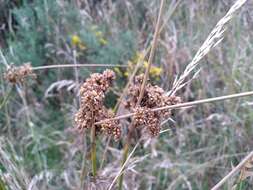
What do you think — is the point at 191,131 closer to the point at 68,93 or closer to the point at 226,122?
the point at 226,122

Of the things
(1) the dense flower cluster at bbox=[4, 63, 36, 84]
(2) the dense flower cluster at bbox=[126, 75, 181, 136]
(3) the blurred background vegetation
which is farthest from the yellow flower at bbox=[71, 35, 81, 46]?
(2) the dense flower cluster at bbox=[126, 75, 181, 136]

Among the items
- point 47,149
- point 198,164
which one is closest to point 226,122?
point 198,164

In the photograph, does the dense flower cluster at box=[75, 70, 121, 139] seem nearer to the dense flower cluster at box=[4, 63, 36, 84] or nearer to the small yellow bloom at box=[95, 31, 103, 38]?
the dense flower cluster at box=[4, 63, 36, 84]

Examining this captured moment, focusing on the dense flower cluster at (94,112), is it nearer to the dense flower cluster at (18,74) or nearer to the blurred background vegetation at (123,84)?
the dense flower cluster at (18,74)

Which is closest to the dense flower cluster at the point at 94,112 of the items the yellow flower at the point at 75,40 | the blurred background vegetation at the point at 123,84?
the blurred background vegetation at the point at 123,84

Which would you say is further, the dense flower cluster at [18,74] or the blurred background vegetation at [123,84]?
the blurred background vegetation at [123,84]
